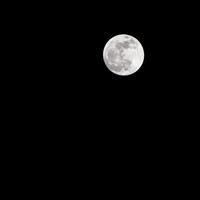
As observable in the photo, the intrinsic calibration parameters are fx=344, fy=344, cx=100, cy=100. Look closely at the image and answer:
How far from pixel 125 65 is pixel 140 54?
1.15ft

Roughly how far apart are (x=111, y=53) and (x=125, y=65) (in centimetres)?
34

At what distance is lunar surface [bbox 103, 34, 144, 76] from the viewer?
609cm

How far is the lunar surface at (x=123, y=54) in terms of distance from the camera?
240 inches

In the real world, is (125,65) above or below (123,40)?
below

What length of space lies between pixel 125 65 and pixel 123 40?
0.47 metres

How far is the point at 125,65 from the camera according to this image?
611cm

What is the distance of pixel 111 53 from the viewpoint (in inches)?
243

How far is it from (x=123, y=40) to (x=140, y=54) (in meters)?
0.40

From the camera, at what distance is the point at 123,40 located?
20.3ft

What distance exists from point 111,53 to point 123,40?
321mm

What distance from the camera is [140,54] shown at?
6180 millimetres

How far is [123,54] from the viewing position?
609 centimetres
